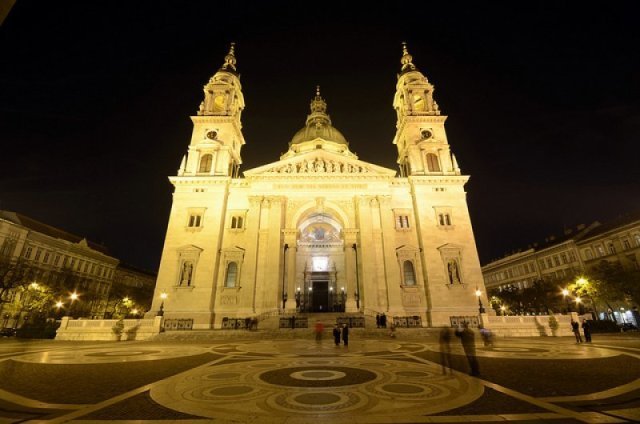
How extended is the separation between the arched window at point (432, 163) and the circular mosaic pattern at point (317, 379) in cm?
3387

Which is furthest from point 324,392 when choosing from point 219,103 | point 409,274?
point 219,103

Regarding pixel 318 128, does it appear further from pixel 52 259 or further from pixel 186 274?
pixel 52 259

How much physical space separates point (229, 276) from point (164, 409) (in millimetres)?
28866

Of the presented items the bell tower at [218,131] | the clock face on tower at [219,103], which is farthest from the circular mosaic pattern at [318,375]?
the clock face on tower at [219,103]

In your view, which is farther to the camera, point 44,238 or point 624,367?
point 44,238

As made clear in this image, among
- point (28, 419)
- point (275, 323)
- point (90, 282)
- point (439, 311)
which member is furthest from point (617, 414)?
point (90, 282)

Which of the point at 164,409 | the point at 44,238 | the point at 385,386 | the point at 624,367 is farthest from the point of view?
the point at 44,238

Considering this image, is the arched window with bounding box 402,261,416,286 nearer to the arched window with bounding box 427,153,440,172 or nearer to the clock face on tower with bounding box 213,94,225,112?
the arched window with bounding box 427,153,440,172

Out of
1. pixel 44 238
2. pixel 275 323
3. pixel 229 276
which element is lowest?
pixel 275 323

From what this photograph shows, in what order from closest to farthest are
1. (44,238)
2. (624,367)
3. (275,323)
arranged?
(624,367), (275,323), (44,238)

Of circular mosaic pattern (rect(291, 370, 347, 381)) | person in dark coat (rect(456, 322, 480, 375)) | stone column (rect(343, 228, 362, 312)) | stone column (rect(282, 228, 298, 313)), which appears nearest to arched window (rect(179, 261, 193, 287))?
stone column (rect(282, 228, 298, 313))

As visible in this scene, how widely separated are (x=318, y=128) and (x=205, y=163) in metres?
23.3

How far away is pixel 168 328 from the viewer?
29.8m

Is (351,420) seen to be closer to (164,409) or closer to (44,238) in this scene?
(164,409)
